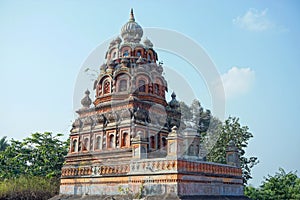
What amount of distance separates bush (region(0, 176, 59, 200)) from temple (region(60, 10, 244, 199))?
514 cm

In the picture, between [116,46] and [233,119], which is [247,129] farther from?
[116,46]

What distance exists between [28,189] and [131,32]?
15.1 m

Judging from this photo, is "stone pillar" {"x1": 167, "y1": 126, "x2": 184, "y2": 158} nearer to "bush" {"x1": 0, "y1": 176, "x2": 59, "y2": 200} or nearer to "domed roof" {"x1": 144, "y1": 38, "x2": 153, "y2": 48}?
"domed roof" {"x1": 144, "y1": 38, "x2": 153, "y2": 48}

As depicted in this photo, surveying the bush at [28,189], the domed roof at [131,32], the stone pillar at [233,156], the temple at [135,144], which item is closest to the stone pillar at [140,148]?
the temple at [135,144]

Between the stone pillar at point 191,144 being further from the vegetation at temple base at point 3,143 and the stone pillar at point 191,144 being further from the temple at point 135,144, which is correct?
the vegetation at temple base at point 3,143

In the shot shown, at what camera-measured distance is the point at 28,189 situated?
25.0m

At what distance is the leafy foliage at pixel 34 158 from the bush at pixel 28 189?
104 inches


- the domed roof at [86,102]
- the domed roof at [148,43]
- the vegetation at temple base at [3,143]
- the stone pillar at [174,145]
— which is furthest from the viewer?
the vegetation at temple base at [3,143]

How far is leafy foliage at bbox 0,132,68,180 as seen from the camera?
29875 millimetres

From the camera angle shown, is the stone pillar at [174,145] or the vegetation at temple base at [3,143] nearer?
the stone pillar at [174,145]

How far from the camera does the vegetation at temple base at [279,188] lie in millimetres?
25328

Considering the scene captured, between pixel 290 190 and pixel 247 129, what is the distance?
682 cm

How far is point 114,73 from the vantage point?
76.0 feet

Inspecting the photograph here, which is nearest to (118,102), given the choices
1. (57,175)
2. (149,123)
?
(149,123)
